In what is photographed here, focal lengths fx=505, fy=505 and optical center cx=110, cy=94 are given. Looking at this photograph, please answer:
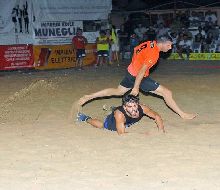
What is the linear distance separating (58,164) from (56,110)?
157 inches

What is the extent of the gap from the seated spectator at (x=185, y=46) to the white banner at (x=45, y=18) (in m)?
3.64

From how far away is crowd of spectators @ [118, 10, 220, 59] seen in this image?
22.7m

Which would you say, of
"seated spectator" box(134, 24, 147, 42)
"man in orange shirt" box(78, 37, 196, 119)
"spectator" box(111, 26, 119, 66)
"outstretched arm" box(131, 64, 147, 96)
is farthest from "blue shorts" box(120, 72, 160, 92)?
"seated spectator" box(134, 24, 147, 42)

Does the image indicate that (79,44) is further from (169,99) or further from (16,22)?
(169,99)

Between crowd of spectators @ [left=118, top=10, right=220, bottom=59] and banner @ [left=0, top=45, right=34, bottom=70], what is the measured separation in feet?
16.1

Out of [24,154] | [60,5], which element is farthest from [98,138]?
[60,5]

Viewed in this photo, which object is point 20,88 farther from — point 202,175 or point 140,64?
point 202,175

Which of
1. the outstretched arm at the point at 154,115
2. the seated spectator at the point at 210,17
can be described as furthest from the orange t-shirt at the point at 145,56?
the seated spectator at the point at 210,17

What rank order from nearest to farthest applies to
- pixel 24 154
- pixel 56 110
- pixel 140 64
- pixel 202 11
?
pixel 24 154 → pixel 140 64 → pixel 56 110 → pixel 202 11

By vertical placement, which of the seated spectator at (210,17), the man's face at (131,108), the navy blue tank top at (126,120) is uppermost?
the seated spectator at (210,17)

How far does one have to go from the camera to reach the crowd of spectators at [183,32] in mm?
22703

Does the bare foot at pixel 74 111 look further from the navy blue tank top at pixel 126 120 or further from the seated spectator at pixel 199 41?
the seated spectator at pixel 199 41

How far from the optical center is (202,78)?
48.8 feet

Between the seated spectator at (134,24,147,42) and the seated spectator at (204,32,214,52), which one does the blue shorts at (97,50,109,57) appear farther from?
the seated spectator at (204,32,214,52)
